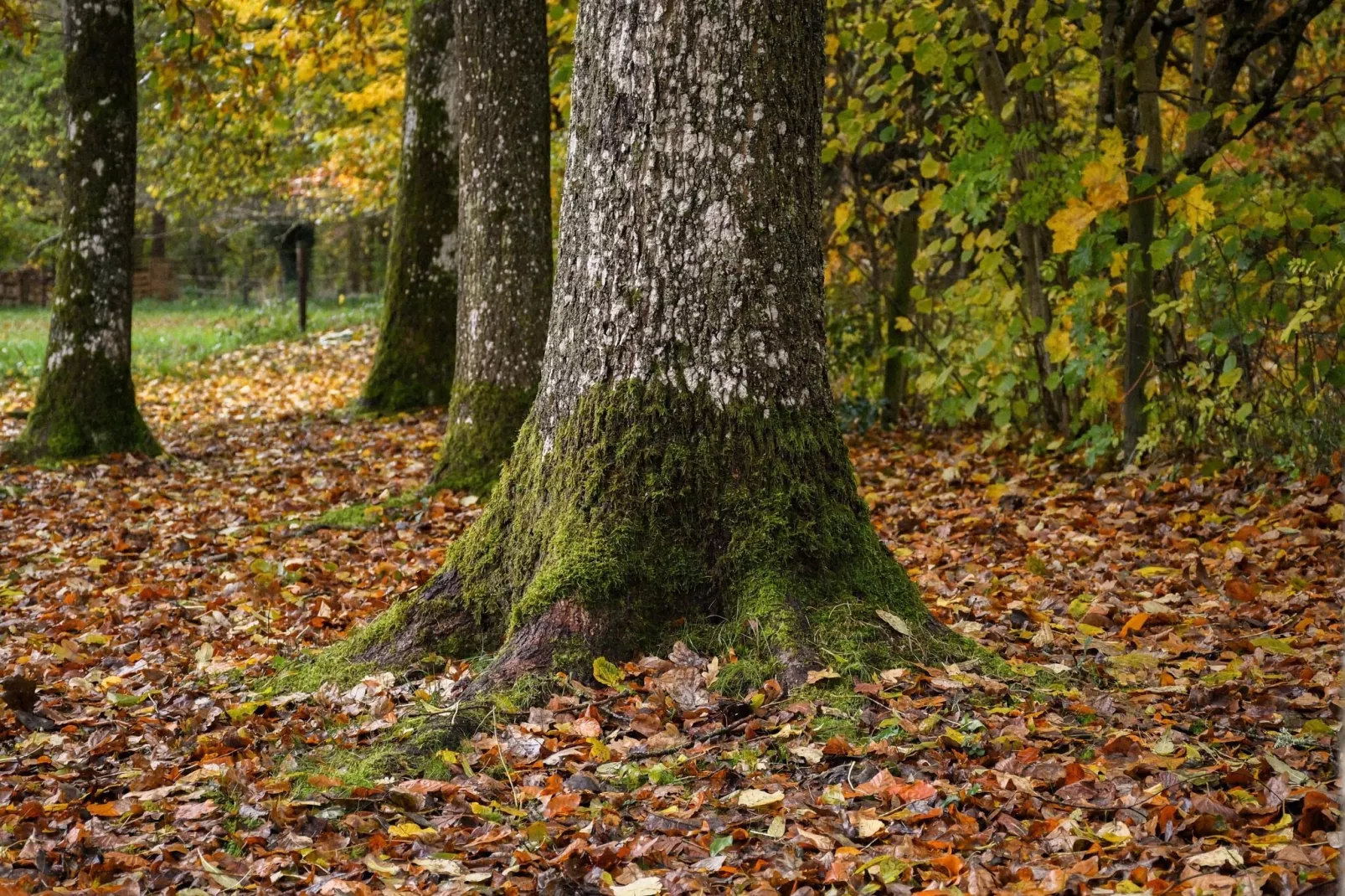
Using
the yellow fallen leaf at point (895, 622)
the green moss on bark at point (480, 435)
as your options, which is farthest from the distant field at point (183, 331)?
the yellow fallen leaf at point (895, 622)

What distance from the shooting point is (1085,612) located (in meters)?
4.59

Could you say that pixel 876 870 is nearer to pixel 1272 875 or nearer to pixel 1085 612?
pixel 1272 875

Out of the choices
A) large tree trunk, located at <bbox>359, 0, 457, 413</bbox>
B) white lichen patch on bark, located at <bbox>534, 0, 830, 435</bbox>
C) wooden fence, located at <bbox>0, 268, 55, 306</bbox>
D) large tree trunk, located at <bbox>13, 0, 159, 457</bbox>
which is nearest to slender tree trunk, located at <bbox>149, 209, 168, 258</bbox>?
wooden fence, located at <bbox>0, 268, 55, 306</bbox>

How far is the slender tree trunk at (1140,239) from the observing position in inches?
263

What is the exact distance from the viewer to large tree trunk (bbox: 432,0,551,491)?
735cm

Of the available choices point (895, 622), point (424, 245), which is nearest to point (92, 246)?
point (424, 245)

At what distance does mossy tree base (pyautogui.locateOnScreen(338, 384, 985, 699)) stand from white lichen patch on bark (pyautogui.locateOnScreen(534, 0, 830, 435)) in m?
0.13

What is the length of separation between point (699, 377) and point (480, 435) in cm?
378

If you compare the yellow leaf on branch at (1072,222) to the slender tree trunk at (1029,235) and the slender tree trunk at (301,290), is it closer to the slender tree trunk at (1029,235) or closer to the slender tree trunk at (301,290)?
the slender tree trunk at (1029,235)

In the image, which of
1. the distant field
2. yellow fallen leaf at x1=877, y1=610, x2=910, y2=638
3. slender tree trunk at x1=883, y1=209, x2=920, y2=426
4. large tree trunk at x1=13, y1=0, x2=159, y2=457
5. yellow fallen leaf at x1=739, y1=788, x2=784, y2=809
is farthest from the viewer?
the distant field

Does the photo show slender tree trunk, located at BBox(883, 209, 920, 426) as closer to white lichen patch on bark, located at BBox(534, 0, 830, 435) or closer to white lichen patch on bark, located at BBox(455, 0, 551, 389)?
white lichen patch on bark, located at BBox(455, 0, 551, 389)

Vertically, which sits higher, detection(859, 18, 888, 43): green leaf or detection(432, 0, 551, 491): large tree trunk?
detection(859, 18, 888, 43): green leaf

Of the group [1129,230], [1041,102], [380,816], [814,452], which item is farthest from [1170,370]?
[380,816]

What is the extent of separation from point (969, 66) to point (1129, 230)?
1.91m
